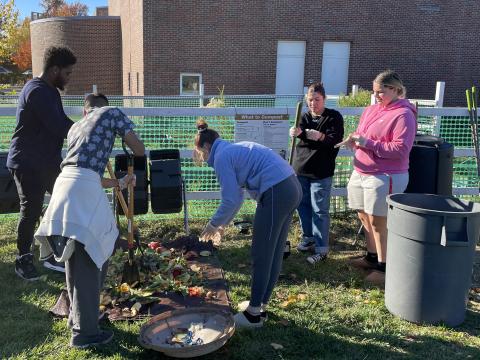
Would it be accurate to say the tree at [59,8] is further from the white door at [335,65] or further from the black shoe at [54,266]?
the black shoe at [54,266]

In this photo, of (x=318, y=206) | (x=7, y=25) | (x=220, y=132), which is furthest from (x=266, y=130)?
(x=7, y=25)

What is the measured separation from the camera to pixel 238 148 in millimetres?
3357

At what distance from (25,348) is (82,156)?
4.78ft

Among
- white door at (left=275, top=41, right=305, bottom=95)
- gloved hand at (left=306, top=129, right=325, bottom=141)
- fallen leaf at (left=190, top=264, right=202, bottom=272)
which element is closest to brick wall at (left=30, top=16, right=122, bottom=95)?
white door at (left=275, top=41, right=305, bottom=95)

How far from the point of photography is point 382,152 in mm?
4254

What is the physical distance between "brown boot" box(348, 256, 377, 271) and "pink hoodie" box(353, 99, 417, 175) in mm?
1056

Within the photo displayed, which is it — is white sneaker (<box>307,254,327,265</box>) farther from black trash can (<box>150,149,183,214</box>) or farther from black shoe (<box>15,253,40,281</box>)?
black shoe (<box>15,253,40,281</box>)

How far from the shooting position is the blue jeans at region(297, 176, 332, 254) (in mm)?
5094

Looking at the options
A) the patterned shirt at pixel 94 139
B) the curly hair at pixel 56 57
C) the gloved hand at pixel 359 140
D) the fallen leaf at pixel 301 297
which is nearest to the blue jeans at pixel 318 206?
the gloved hand at pixel 359 140

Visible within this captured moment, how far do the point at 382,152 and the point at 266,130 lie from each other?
197cm

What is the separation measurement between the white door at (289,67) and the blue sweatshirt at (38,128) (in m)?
17.2

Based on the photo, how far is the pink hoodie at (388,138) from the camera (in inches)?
165

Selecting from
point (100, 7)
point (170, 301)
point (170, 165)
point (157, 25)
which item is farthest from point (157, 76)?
point (100, 7)

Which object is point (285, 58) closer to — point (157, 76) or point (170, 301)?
point (157, 76)
